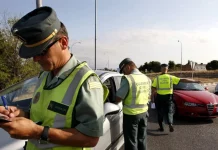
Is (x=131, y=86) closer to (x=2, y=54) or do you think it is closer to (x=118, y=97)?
(x=118, y=97)

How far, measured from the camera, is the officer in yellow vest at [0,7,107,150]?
1.36 meters

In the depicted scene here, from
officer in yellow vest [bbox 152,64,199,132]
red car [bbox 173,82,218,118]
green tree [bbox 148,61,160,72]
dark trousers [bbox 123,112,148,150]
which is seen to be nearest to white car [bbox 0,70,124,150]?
dark trousers [bbox 123,112,148,150]

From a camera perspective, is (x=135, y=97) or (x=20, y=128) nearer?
(x=20, y=128)

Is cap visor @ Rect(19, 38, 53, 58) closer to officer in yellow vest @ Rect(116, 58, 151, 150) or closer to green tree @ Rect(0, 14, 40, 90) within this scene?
officer in yellow vest @ Rect(116, 58, 151, 150)

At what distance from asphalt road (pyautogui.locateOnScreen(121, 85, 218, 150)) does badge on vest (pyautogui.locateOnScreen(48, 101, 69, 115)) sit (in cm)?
403

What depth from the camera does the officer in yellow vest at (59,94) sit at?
1.36 metres

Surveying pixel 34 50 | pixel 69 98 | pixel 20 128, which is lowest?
pixel 20 128

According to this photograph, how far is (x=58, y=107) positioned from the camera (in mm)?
1410

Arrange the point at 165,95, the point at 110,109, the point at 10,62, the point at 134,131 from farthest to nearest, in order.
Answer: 1. the point at 10,62
2. the point at 165,95
3. the point at 134,131
4. the point at 110,109

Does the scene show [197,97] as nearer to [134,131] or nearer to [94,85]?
[134,131]

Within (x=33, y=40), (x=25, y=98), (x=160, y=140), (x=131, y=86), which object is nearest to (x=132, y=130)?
(x=131, y=86)

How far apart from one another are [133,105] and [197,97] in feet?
14.4

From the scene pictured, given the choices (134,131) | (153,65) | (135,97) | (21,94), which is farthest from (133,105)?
(153,65)

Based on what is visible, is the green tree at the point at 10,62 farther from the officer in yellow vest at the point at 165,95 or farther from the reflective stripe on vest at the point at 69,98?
the reflective stripe on vest at the point at 69,98
